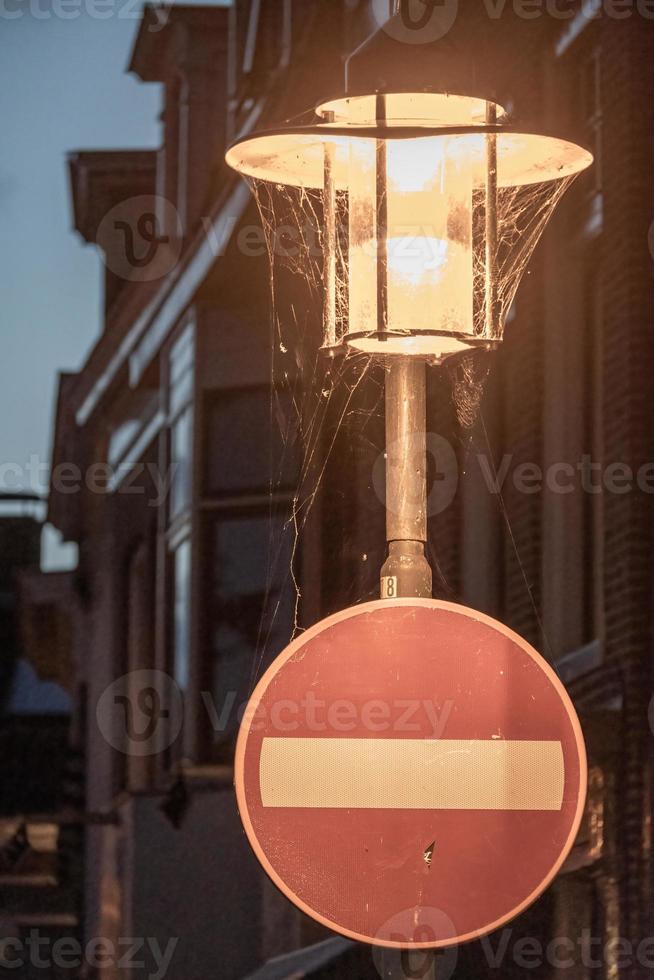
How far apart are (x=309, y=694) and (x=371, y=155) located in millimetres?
1271

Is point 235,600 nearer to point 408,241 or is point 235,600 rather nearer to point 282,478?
point 282,478

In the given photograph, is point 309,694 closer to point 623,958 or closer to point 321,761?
point 321,761

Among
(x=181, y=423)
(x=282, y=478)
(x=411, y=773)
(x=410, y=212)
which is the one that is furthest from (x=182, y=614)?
(x=411, y=773)

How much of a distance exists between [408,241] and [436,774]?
123 centimetres

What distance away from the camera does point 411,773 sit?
421cm

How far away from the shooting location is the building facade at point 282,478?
9.24m

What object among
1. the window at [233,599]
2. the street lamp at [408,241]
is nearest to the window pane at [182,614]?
the window at [233,599]

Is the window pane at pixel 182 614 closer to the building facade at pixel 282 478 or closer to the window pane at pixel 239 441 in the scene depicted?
the building facade at pixel 282 478

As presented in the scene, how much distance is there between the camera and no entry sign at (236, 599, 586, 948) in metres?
4.16

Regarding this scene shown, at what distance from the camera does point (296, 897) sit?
13.6ft

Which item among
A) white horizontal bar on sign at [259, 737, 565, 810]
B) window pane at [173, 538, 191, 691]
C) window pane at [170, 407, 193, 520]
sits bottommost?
white horizontal bar on sign at [259, 737, 565, 810]

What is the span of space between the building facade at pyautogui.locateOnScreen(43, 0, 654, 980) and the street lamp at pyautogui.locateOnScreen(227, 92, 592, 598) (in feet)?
0.38

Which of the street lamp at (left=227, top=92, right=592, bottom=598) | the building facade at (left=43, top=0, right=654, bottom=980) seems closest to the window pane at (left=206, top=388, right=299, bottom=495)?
the building facade at (left=43, top=0, right=654, bottom=980)

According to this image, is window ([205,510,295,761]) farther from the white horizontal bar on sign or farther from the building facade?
the white horizontal bar on sign
